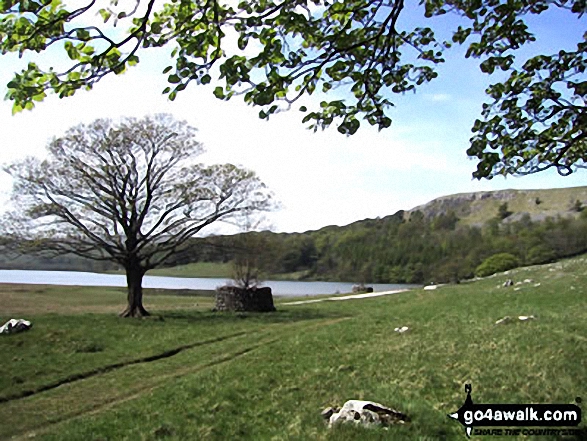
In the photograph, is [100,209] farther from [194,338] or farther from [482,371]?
[482,371]

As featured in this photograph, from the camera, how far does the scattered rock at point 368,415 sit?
6.57 m

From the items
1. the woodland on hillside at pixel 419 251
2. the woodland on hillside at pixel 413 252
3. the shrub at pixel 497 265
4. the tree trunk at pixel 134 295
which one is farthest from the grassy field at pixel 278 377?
the woodland on hillside at pixel 419 251

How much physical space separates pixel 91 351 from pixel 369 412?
47.2ft

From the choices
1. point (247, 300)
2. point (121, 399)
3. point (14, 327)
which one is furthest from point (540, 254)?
point (121, 399)

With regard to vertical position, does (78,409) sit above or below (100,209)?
below

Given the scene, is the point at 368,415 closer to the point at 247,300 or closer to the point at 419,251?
the point at 247,300

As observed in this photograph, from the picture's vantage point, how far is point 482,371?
28.0 feet

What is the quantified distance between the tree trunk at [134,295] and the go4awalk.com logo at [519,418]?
2403 cm

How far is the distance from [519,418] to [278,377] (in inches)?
219

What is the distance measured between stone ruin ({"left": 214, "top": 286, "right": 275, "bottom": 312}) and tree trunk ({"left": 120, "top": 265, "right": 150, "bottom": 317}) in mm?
6725

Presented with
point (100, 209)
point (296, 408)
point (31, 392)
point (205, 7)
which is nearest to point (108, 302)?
point (100, 209)

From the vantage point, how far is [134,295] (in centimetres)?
2858

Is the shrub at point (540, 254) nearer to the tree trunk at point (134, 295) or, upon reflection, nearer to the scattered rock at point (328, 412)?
the tree trunk at point (134, 295)

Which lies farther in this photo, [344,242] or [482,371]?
[344,242]
